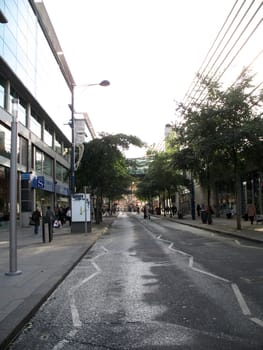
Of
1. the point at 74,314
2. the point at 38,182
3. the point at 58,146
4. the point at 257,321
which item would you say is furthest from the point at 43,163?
the point at 257,321

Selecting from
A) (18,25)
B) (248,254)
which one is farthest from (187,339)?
(18,25)

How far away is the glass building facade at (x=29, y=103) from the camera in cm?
2869

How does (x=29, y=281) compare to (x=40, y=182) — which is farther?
(x=40, y=182)

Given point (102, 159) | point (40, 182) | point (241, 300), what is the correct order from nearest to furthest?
point (241, 300)
point (102, 159)
point (40, 182)

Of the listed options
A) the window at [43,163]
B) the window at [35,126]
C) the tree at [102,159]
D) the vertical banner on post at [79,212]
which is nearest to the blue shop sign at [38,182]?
the window at [43,163]

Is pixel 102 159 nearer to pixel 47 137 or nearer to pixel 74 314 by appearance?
pixel 47 137


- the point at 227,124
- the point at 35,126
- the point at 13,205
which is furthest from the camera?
the point at 35,126

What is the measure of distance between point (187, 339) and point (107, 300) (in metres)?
2.60

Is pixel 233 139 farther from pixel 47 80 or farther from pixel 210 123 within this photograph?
pixel 47 80

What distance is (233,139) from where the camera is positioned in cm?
2147

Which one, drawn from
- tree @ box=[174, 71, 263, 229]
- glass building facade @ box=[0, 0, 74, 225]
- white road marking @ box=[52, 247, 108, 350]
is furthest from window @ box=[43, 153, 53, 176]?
white road marking @ box=[52, 247, 108, 350]

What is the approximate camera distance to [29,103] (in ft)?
117

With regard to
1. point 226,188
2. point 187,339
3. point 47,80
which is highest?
point 47,80

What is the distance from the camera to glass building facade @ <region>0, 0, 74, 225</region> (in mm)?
28688
